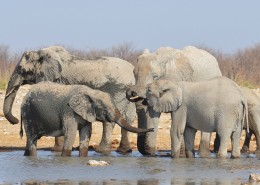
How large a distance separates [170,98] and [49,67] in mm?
2907

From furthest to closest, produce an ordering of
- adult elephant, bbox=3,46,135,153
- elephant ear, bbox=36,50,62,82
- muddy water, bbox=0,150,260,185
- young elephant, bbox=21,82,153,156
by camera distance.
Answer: elephant ear, bbox=36,50,62,82
adult elephant, bbox=3,46,135,153
young elephant, bbox=21,82,153,156
muddy water, bbox=0,150,260,185

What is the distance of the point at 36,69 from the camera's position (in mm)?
20062

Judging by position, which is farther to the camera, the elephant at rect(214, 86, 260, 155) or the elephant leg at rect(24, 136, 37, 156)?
the elephant at rect(214, 86, 260, 155)

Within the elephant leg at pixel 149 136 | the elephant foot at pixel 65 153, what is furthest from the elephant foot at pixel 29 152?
the elephant leg at pixel 149 136

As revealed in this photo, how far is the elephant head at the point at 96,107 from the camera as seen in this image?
17484mm

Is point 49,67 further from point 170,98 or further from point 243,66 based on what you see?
point 243,66

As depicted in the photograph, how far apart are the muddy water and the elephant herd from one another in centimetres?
46

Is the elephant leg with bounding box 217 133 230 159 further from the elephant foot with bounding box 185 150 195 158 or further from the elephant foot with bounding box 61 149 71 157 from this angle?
the elephant foot with bounding box 61 149 71 157

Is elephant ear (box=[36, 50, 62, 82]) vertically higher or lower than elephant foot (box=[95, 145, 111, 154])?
higher

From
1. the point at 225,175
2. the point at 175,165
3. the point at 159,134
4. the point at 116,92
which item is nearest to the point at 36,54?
the point at 116,92

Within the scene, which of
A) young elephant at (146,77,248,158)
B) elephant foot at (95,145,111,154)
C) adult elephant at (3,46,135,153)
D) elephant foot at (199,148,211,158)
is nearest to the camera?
young elephant at (146,77,248,158)

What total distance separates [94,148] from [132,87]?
2.14m

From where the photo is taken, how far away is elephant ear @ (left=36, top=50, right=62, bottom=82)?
19.8 meters

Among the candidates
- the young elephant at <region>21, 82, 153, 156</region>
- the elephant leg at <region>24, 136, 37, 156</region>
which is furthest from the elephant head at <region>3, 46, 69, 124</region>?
the elephant leg at <region>24, 136, 37, 156</region>
